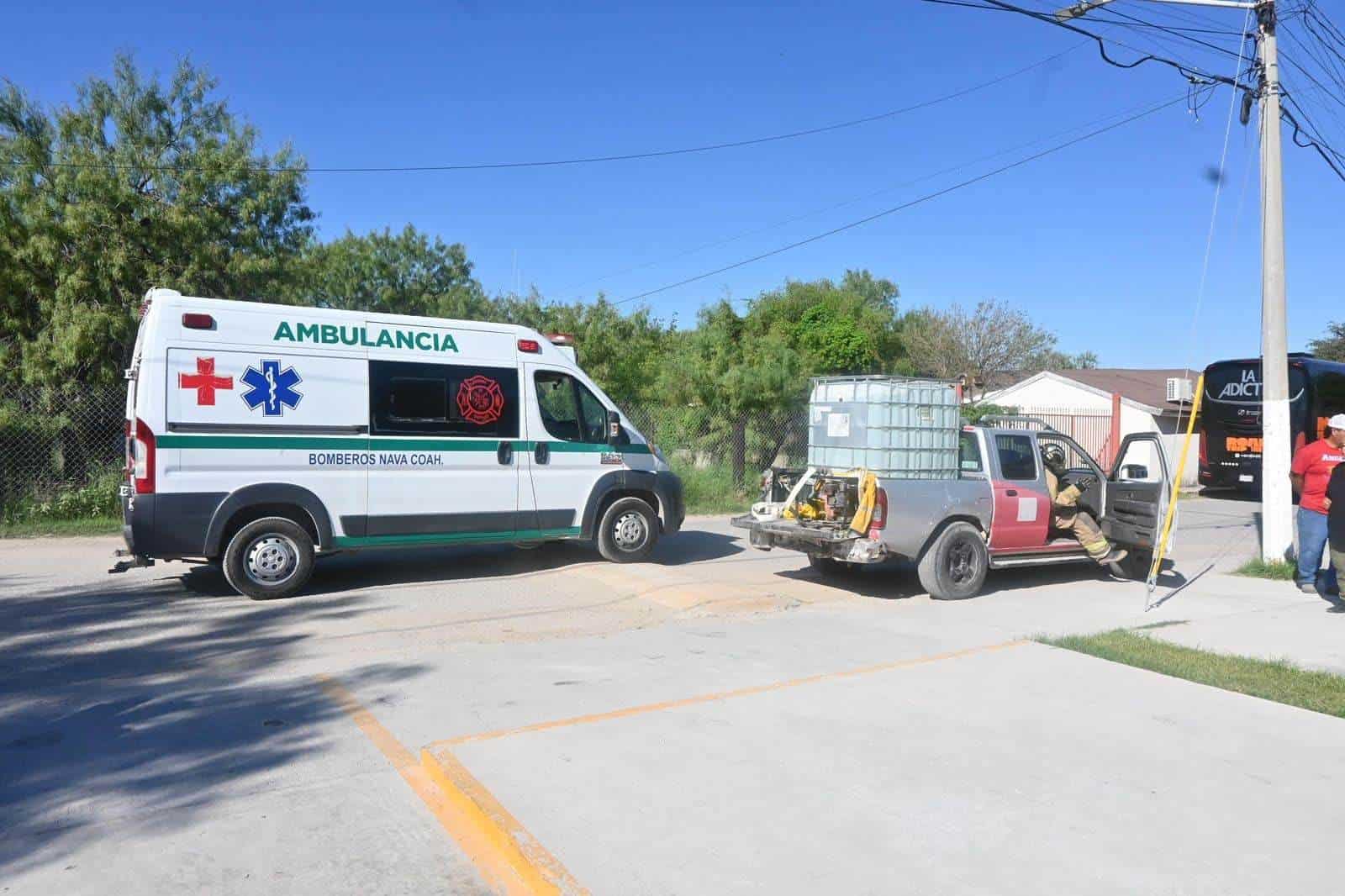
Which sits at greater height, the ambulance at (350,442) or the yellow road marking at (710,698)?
the ambulance at (350,442)

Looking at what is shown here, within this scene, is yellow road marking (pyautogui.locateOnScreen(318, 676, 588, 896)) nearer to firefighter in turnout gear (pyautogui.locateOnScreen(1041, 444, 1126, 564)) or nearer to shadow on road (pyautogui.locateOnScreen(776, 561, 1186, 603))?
shadow on road (pyautogui.locateOnScreen(776, 561, 1186, 603))

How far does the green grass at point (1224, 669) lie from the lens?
20.9 feet

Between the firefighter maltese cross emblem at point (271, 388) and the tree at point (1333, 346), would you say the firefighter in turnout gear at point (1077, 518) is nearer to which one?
the firefighter maltese cross emblem at point (271, 388)

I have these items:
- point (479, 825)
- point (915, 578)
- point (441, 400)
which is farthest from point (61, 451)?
point (479, 825)

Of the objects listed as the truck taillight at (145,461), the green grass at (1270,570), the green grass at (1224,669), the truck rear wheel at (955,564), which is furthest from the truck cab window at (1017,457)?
the truck taillight at (145,461)

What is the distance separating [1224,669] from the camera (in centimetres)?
704

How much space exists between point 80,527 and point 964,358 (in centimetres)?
3574

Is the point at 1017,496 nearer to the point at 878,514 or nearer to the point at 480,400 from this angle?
the point at 878,514

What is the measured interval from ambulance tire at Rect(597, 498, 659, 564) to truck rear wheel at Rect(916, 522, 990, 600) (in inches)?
127

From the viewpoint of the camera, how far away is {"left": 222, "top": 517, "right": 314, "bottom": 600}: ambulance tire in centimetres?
905

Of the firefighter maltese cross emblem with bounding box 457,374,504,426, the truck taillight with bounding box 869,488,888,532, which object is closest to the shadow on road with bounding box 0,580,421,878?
the firefighter maltese cross emblem with bounding box 457,374,504,426

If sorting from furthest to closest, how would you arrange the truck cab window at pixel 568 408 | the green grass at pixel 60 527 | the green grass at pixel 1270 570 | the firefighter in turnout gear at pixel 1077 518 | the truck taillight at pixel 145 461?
the green grass at pixel 60 527 < the green grass at pixel 1270 570 < the truck cab window at pixel 568 408 < the firefighter in turnout gear at pixel 1077 518 < the truck taillight at pixel 145 461

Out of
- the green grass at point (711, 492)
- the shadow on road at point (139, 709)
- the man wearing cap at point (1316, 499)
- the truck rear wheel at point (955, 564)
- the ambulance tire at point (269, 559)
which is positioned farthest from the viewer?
the green grass at point (711, 492)

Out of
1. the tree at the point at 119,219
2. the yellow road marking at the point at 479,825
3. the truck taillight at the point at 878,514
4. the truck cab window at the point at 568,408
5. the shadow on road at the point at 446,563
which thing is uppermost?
the tree at the point at 119,219
